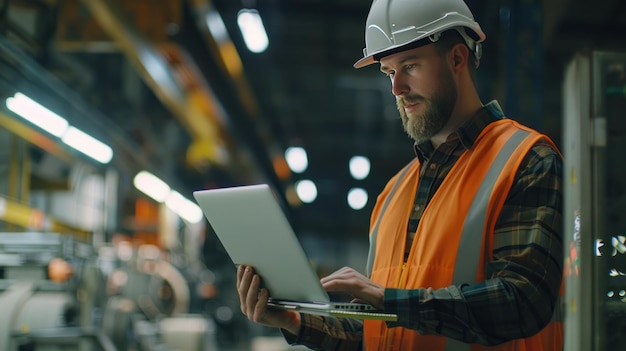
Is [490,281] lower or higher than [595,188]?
lower

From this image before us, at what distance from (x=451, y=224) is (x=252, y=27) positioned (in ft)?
22.4

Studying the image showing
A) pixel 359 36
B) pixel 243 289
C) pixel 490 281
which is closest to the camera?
pixel 490 281

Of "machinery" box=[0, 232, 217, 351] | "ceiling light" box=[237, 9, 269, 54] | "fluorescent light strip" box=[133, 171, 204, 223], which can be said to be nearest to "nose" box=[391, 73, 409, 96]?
"machinery" box=[0, 232, 217, 351]

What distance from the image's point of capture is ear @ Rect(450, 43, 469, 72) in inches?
87.0

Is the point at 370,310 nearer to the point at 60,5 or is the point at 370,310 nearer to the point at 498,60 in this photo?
the point at 60,5

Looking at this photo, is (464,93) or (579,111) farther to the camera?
(579,111)

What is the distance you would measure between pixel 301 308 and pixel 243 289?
19 centimetres

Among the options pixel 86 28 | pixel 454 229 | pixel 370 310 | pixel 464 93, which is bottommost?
pixel 370 310

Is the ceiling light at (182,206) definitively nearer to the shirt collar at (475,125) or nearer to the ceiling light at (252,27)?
the ceiling light at (252,27)

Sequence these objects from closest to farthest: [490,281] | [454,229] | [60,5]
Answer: [490,281] < [454,229] < [60,5]

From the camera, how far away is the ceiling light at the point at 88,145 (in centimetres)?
844

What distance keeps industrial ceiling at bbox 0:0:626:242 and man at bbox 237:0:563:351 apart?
1.13 m

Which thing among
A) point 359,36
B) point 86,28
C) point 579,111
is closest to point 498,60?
point 359,36

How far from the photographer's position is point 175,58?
11.4 metres
